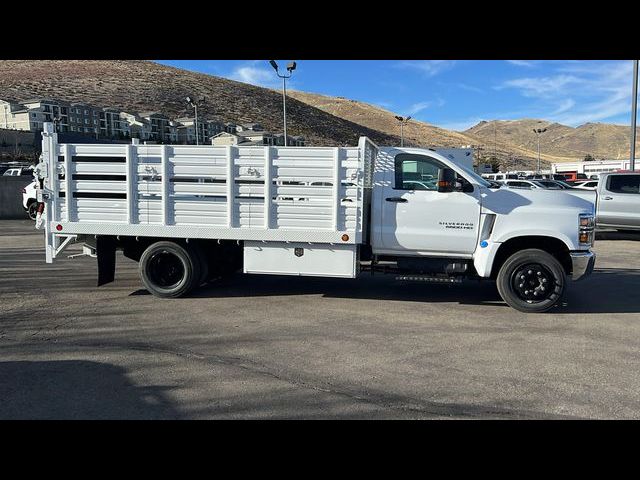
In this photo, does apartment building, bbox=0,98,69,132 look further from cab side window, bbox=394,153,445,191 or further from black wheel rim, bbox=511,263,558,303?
black wheel rim, bbox=511,263,558,303

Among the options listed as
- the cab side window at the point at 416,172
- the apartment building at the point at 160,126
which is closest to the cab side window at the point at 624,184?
the cab side window at the point at 416,172

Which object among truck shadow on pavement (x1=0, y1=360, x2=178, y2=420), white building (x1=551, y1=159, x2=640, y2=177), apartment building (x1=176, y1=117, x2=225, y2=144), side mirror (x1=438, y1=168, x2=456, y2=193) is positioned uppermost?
apartment building (x1=176, y1=117, x2=225, y2=144)

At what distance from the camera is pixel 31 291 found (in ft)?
26.2

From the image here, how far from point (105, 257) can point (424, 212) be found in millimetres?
4996

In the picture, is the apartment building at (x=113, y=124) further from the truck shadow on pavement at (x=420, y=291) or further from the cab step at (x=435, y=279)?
the cab step at (x=435, y=279)

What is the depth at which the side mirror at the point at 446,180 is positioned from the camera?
6848mm

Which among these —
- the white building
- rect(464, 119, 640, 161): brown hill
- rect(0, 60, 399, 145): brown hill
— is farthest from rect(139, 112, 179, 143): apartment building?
rect(464, 119, 640, 161): brown hill

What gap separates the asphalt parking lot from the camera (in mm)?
3998

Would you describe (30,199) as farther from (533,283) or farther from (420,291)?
(533,283)

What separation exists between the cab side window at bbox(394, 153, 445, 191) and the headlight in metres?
1.99

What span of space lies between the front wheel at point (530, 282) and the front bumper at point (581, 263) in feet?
0.59

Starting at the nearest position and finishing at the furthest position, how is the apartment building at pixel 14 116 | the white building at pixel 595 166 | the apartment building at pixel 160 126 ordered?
the white building at pixel 595 166
the apartment building at pixel 160 126
the apartment building at pixel 14 116
